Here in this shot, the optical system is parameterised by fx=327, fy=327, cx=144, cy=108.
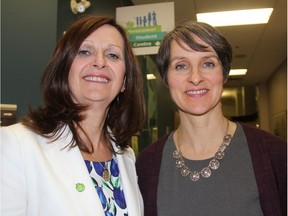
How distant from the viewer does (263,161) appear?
5.08 ft

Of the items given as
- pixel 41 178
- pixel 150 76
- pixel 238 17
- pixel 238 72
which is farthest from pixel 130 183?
pixel 238 72

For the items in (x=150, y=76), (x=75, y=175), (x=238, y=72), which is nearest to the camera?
(x=75, y=175)

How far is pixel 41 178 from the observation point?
Answer: 128cm

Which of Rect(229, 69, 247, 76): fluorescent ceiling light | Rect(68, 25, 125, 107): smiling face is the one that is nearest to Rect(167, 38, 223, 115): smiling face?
Rect(68, 25, 125, 107): smiling face

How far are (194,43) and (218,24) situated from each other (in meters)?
4.26

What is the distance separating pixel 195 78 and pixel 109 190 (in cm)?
70

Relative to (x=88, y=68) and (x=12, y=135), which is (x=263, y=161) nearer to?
(x=88, y=68)

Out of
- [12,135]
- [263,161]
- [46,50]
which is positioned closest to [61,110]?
[12,135]

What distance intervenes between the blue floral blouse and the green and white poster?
2161 mm

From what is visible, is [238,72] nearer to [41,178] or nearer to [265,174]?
[265,174]

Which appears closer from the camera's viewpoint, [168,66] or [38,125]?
[38,125]

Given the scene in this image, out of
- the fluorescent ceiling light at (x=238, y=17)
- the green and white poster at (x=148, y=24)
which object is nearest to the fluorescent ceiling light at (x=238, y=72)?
the fluorescent ceiling light at (x=238, y=17)

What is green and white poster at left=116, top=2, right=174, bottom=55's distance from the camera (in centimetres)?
364

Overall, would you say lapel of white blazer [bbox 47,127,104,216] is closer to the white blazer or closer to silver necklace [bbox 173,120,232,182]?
the white blazer
